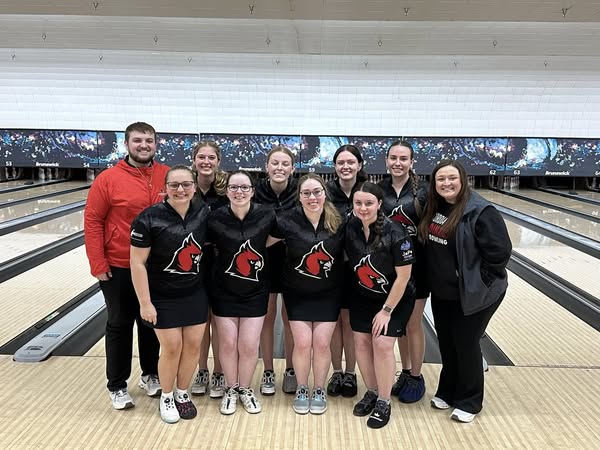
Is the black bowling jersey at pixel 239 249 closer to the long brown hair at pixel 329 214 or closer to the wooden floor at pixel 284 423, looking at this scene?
the long brown hair at pixel 329 214

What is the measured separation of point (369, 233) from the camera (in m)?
2.15

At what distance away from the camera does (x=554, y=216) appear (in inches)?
313

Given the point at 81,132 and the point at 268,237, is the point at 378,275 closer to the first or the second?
the point at 268,237

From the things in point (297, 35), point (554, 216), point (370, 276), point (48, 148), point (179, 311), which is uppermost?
point (297, 35)

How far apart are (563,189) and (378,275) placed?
→ 12.4 metres

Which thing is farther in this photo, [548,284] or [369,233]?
[548,284]

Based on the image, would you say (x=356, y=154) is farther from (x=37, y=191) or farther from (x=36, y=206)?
(x=37, y=191)

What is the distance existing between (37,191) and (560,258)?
34.5 feet

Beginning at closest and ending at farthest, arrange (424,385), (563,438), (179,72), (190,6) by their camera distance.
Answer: (563,438), (424,385), (190,6), (179,72)

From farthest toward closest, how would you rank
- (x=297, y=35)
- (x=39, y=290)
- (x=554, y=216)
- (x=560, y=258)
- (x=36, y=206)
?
1. (x=297, y=35)
2. (x=36, y=206)
3. (x=554, y=216)
4. (x=560, y=258)
5. (x=39, y=290)

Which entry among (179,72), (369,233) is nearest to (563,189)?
(179,72)

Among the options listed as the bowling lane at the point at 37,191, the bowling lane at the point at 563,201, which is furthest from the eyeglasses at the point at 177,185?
the bowling lane at the point at 563,201

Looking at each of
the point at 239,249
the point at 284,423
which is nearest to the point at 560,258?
the point at 284,423

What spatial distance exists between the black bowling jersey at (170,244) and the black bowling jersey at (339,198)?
0.71 meters
